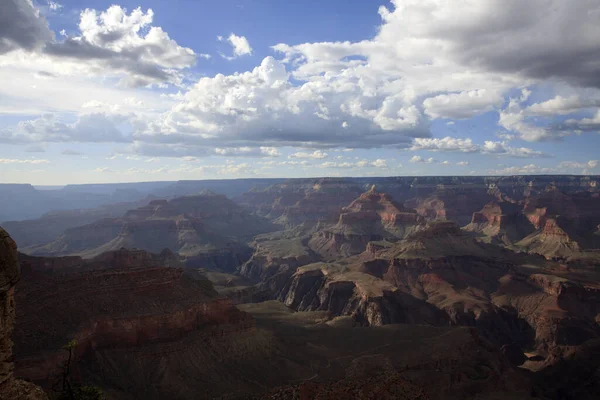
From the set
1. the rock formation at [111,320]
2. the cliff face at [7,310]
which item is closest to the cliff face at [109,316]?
the rock formation at [111,320]

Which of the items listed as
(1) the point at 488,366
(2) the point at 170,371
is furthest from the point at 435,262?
(2) the point at 170,371

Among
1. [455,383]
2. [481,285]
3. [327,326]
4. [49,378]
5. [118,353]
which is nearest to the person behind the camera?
[49,378]

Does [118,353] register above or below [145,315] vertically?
below

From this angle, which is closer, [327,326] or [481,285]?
[327,326]

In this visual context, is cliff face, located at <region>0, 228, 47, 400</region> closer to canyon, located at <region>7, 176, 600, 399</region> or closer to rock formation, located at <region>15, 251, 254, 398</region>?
canyon, located at <region>7, 176, 600, 399</region>

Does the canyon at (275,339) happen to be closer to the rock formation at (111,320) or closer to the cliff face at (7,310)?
the rock formation at (111,320)

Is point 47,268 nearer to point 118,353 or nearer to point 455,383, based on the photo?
point 118,353

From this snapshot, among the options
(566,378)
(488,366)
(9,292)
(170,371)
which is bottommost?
(566,378)

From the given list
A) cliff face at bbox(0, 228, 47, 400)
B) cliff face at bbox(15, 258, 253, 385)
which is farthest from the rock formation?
cliff face at bbox(0, 228, 47, 400)
